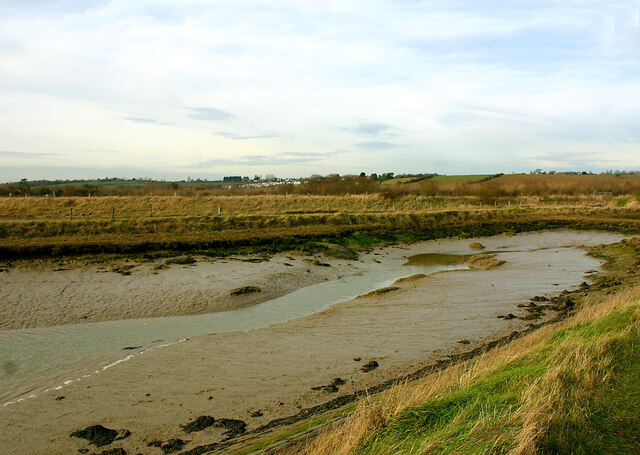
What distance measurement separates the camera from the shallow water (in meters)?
9.28

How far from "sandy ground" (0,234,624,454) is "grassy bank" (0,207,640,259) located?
11.9m

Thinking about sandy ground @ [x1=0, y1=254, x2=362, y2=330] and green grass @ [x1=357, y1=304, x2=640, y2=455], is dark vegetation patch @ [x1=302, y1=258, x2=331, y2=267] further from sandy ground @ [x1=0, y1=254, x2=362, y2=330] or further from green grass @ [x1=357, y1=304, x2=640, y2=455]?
green grass @ [x1=357, y1=304, x2=640, y2=455]

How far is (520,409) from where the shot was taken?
17.5 ft

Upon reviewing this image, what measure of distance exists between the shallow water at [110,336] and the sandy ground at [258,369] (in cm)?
60

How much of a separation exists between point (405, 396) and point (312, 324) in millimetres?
6622

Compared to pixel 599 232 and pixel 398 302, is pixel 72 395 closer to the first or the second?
pixel 398 302

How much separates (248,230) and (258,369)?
2317cm

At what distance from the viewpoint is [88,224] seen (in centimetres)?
3073

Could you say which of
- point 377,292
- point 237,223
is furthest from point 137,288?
point 237,223

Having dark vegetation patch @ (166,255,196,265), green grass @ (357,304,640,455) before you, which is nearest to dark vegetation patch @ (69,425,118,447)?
green grass @ (357,304,640,455)

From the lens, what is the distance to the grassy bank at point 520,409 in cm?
481

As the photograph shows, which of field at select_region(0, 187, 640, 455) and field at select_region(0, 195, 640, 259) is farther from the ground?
field at select_region(0, 195, 640, 259)

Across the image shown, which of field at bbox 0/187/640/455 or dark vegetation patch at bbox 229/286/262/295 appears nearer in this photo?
field at bbox 0/187/640/455

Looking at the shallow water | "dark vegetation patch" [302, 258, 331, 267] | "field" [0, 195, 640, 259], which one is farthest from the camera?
"field" [0, 195, 640, 259]
